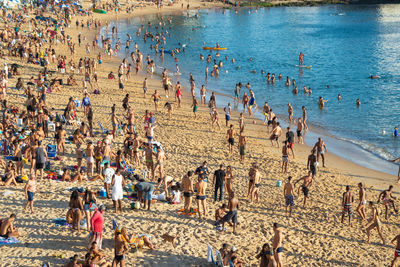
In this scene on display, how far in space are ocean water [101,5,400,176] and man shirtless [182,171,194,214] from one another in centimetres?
1103

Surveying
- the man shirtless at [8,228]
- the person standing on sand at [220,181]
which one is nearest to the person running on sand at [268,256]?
the person standing on sand at [220,181]

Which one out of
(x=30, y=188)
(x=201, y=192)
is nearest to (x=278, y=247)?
(x=201, y=192)

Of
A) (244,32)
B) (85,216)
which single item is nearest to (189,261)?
(85,216)

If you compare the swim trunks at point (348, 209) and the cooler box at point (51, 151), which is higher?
the cooler box at point (51, 151)

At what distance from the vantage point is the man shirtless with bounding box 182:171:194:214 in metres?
13.3

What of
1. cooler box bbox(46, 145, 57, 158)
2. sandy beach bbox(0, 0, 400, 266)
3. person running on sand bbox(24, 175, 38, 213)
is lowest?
sandy beach bbox(0, 0, 400, 266)

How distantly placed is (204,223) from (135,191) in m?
2.91

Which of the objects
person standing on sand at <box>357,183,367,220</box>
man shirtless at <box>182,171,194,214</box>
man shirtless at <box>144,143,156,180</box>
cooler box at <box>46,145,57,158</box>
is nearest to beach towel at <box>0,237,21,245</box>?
man shirtless at <box>182,171,194,214</box>

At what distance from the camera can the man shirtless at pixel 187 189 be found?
Result: 13.3 m

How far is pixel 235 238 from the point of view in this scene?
12648 mm

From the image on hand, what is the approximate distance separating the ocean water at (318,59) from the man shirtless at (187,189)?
11.0 meters

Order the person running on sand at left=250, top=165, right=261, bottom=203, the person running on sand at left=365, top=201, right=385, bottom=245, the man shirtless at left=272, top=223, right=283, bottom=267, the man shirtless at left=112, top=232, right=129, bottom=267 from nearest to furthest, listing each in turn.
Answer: the man shirtless at left=112, top=232, right=129, bottom=267 → the man shirtless at left=272, top=223, right=283, bottom=267 → the person running on sand at left=365, top=201, right=385, bottom=245 → the person running on sand at left=250, top=165, right=261, bottom=203

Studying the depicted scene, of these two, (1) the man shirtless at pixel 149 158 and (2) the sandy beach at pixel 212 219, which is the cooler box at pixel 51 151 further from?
(1) the man shirtless at pixel 149 158

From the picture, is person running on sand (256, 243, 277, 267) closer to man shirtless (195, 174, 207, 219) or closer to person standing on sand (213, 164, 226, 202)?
man shirtless (195, 174, 207, 219)
